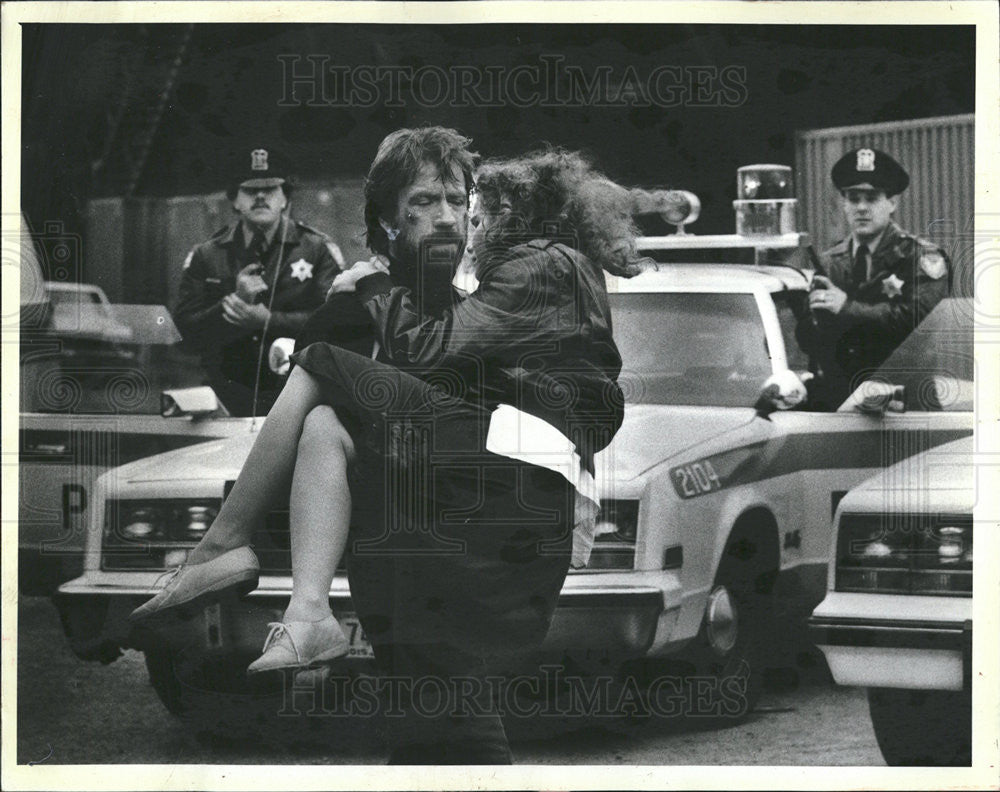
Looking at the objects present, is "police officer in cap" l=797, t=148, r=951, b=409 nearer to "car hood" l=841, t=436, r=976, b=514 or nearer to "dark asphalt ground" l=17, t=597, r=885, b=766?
"car hood" l=841, t=436, r=976, b=514

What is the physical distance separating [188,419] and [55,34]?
1.55 meters

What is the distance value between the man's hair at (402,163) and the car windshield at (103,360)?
2.80 feet

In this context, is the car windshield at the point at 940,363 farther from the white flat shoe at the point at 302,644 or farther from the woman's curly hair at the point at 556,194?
the white flat shoe at the point at 302,644

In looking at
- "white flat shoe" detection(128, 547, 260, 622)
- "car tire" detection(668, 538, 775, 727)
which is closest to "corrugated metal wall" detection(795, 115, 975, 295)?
"car tire" detection(668, 538, 775, 727)

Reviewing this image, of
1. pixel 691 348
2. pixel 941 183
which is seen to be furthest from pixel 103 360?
pixel 941 183

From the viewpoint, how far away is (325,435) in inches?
158

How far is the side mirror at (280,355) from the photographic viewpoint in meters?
4.09

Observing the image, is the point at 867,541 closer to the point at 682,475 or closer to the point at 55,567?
the point at 682,475

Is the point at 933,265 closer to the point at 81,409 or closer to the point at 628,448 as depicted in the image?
the point at 628,448

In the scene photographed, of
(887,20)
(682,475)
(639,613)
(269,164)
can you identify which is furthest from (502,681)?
(887,20)

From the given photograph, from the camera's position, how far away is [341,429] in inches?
158

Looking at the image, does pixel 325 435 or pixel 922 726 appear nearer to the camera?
pixel 325 435

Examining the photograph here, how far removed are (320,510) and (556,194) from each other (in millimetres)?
1456

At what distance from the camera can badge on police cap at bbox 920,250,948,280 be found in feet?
13.6
